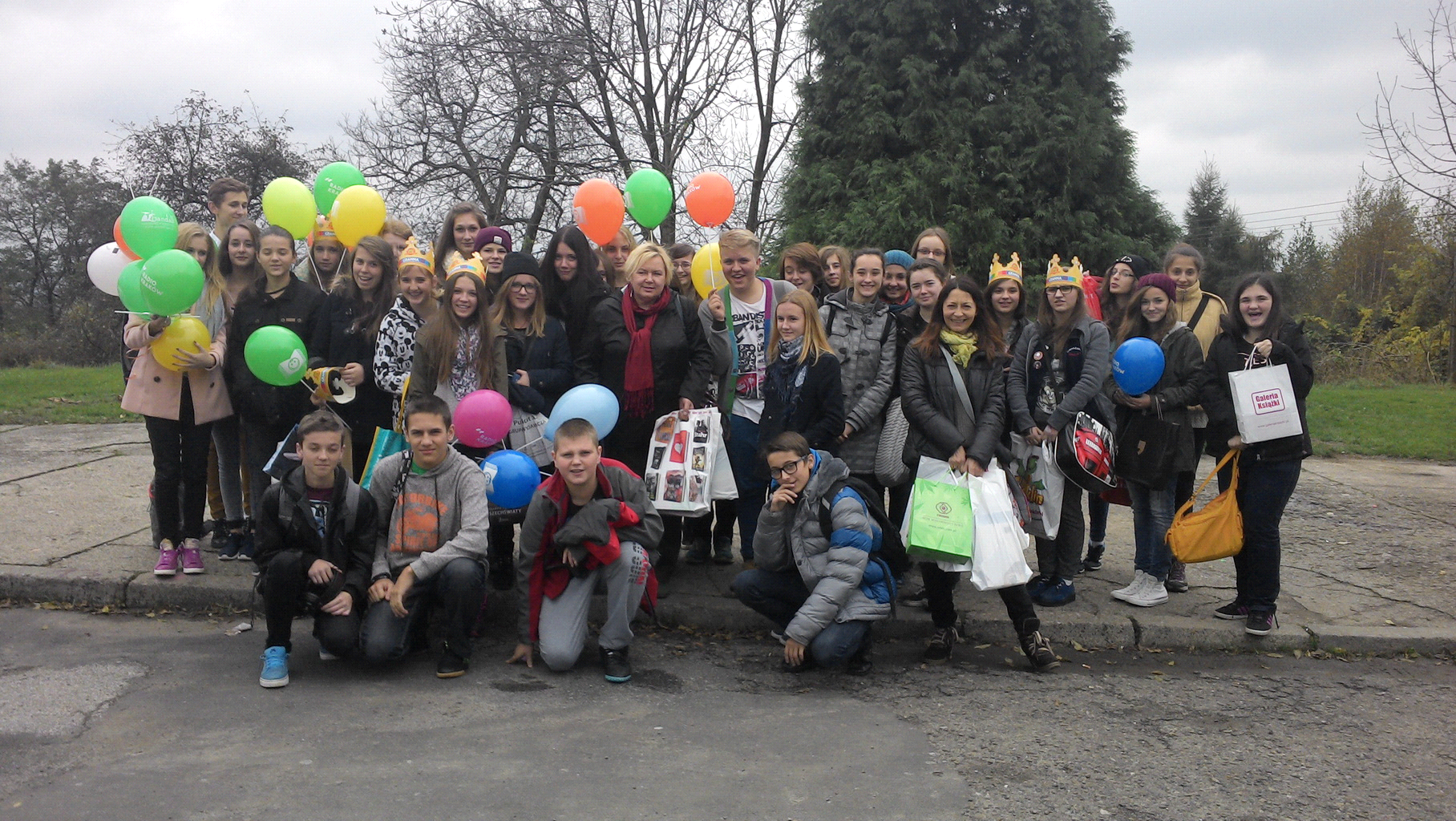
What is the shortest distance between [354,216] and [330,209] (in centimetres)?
49

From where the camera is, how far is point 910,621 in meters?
5.11

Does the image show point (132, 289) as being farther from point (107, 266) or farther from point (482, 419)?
point (482, 419)

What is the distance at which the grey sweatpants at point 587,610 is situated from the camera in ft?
14.3

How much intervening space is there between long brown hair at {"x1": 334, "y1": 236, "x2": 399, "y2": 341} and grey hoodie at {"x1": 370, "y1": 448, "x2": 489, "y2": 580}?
106 centimetres

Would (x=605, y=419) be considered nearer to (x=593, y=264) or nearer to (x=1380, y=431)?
(x=593, y=264)

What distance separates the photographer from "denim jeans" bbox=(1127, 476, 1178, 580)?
530 centimetres

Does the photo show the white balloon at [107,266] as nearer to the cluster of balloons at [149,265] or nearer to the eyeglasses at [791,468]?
the cluster of balloons at [149,265]

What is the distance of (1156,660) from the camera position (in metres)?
4.76

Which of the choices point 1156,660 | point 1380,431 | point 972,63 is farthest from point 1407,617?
point 972,63

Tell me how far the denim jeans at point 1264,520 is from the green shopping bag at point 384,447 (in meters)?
4.44

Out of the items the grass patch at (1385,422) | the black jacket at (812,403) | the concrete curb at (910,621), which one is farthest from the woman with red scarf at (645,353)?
the grass patch at (1385,422)

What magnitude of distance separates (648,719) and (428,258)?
3069 millimetres

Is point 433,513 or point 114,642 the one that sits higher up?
point 433,513

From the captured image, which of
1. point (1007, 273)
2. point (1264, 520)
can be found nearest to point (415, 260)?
point (1007, 273)
